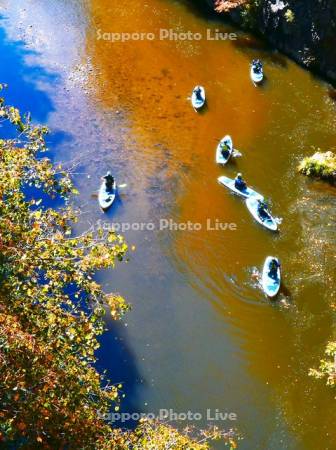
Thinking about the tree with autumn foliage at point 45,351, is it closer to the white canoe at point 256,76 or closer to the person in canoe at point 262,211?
the person in canoe at point 262,211

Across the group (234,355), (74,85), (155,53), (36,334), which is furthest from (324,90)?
(36,334)

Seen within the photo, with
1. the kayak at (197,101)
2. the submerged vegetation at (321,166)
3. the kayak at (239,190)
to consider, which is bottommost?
the kayak at (239,190)

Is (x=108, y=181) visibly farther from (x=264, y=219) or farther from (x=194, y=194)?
(x=264, y=219)

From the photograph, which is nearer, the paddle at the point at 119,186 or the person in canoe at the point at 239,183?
the person in canoe at the point at 239,183

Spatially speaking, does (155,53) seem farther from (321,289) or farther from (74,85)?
(321,289)

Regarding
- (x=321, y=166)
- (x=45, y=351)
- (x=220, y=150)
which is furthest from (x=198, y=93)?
(x=45, y=351)

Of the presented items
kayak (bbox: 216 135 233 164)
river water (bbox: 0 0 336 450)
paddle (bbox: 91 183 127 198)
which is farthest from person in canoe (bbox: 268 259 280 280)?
paddle (bbox: 91 183 127 198)

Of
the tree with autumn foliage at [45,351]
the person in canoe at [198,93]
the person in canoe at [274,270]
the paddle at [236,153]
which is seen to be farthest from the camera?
the person in canoe at [198,93]

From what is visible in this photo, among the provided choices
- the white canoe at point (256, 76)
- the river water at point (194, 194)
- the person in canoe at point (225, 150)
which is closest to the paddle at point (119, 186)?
the river water at point (194, 194)
